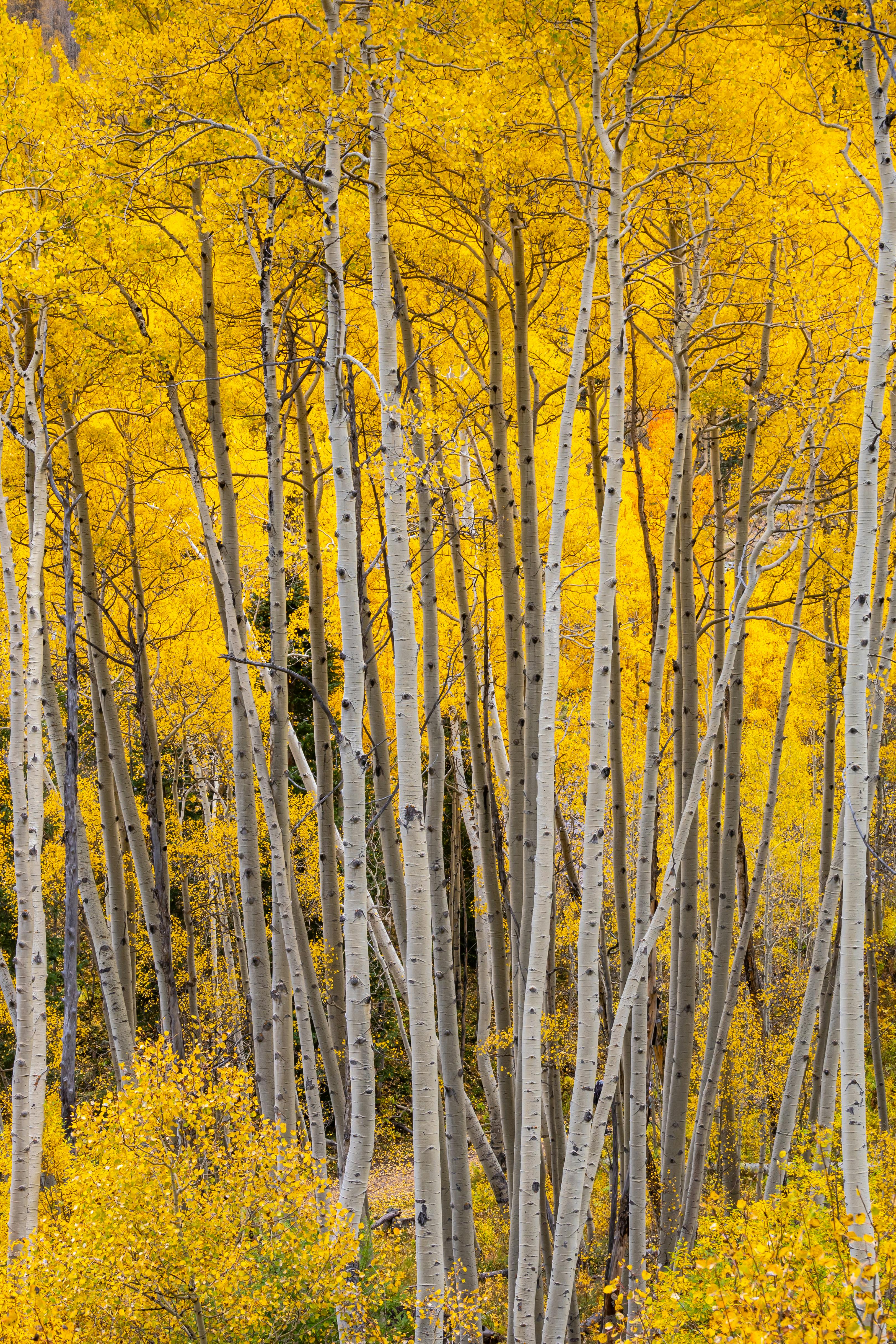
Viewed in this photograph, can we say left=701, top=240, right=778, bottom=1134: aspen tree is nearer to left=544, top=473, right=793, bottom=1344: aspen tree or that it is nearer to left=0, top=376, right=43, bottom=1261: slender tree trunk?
left=544, top=473, right=793, bottom=1344: aspen tree

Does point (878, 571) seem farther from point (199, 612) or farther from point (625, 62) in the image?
point (199, 612)

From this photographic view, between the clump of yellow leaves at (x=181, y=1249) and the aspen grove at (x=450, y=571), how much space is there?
0.09 feet

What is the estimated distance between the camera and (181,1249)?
4.39m

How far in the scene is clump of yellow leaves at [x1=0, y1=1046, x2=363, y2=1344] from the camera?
4.34 metres

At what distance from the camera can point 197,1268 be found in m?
4.39

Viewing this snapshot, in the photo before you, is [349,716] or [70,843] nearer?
[349,716]

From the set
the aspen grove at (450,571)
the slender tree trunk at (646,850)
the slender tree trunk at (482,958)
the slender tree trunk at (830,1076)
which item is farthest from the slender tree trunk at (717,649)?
the slender tree trunk at (482,958)

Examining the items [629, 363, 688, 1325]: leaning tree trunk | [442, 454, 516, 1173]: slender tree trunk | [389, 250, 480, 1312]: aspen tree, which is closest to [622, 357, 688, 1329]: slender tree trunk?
[629, 363, 688, 1325]: leaning tree trunk

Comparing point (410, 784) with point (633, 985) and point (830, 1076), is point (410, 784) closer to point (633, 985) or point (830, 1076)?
point (633, 985)

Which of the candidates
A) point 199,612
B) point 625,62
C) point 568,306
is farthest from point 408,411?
point 199,612

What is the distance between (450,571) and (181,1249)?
25.7 ft

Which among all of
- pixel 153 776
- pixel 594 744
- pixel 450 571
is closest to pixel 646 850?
pixel 594 744

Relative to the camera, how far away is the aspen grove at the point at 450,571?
4332 millimetres

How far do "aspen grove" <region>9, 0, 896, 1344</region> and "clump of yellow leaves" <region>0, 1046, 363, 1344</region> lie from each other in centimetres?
3
